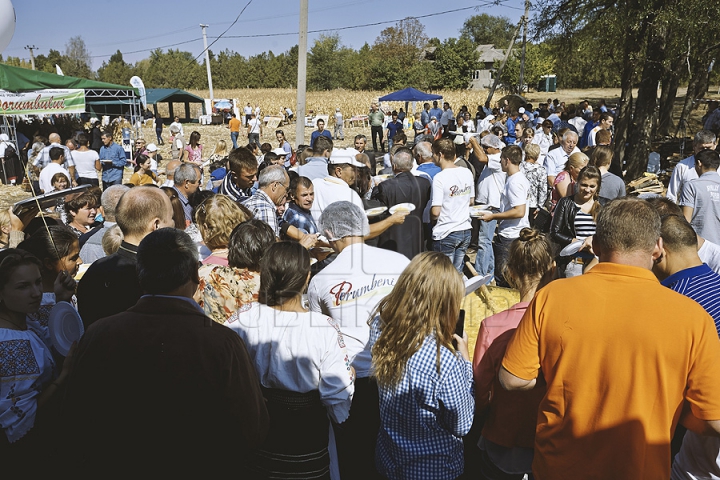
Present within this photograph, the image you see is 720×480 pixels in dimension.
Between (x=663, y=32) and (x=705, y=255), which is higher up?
(x=663, y=32)

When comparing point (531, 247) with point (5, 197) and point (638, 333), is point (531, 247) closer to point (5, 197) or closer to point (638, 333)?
point (638, 333)

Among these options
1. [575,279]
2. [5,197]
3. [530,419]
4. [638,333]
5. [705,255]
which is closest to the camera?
[638,333]

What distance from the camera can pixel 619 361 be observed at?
1.89m

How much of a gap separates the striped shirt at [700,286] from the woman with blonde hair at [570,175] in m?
2.83

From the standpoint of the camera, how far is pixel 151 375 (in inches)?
73.2

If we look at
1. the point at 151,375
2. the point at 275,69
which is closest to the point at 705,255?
the point at 151,375

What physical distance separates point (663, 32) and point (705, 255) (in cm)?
844

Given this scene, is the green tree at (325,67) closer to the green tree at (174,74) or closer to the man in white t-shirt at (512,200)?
the green tree at (174,74)

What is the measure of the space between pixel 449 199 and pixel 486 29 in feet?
384

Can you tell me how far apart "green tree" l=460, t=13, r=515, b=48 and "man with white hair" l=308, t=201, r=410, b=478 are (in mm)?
111517

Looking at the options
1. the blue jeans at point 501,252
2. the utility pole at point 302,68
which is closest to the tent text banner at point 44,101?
the utility pole at point 302,68

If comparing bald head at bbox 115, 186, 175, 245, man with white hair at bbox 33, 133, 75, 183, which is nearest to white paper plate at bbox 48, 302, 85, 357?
bald head at bbox 115, 186, 175, 245

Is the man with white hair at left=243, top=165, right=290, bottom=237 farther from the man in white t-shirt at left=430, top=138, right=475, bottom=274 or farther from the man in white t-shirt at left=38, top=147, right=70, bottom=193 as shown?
the man in white t-shirt at left=38, top=147, right=70, bottom=193

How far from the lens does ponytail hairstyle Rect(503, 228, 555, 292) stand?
2.64 m
